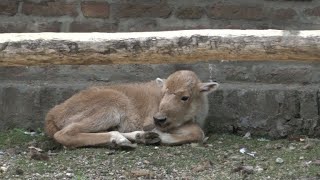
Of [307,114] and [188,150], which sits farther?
[307,114]

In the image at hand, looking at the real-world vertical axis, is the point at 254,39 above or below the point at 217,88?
above

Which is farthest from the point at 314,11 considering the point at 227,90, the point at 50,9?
the point at 50,9

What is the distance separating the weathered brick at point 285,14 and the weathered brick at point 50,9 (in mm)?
2195

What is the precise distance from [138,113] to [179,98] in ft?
1.58

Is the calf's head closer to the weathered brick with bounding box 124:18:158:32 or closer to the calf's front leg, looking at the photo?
the calf's front leg

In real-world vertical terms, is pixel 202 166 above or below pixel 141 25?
below

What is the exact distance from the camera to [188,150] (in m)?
6.95

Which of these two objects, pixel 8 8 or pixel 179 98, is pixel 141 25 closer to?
pixel 179 98

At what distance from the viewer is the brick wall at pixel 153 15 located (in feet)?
25.6

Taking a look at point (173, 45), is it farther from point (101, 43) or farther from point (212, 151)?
point (212, 151)

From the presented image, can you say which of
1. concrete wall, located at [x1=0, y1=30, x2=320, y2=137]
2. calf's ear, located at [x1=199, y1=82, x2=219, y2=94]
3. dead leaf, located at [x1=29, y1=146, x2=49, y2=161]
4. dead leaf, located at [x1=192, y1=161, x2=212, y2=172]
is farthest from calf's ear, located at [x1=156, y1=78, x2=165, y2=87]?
dead leaf, located at [x1=29, y1=146, x2=49, y2=161]

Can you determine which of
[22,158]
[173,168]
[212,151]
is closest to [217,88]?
[212,151]

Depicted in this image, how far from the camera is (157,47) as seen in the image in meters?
5.66

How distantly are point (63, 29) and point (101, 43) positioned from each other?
7.71ft
